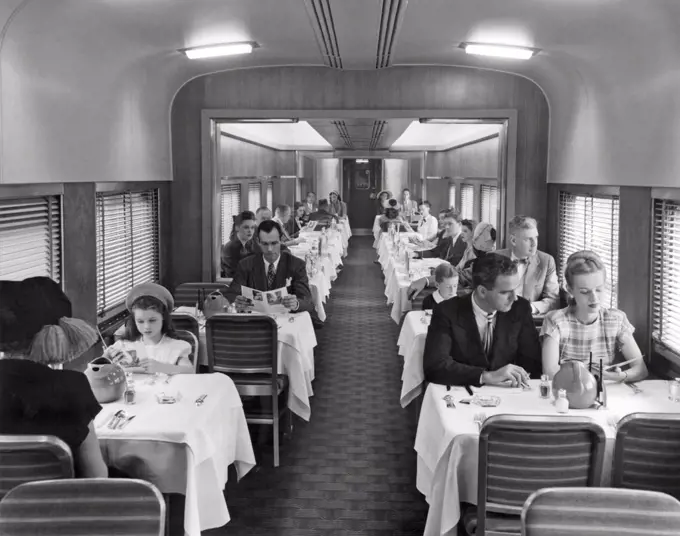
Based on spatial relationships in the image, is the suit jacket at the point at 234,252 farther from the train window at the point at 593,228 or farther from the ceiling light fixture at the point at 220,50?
the train window at the point at 593,228

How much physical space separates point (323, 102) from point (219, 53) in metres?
1.47

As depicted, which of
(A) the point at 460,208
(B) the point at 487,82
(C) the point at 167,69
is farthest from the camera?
(A) the point at 460,208

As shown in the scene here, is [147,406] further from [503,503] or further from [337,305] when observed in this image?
[337,305]

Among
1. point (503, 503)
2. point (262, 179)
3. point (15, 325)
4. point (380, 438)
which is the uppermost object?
point (262, 179)

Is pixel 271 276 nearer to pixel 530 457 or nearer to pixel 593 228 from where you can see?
pixel 593 228

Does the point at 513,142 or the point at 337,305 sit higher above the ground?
the point at 513,142

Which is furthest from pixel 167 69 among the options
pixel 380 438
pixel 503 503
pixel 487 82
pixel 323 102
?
pixel 503 503

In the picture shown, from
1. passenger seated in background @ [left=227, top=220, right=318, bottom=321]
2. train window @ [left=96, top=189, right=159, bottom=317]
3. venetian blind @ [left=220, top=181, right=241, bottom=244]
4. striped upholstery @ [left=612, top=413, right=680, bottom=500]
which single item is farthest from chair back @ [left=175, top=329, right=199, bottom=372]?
venetian blind @ [left=220, top=181, right=241, bottom=244]

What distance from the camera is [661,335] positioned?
16.4 feet

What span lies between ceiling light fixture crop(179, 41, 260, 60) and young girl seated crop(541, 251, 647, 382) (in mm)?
3297

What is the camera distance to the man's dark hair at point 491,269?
3885mm

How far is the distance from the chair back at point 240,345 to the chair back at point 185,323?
0.37ft

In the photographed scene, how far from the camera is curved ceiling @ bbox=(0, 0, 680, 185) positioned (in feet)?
13.8

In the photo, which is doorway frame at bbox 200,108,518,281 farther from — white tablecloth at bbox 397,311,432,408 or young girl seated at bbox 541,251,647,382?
young girl seated at bbox 541,251,647,382
